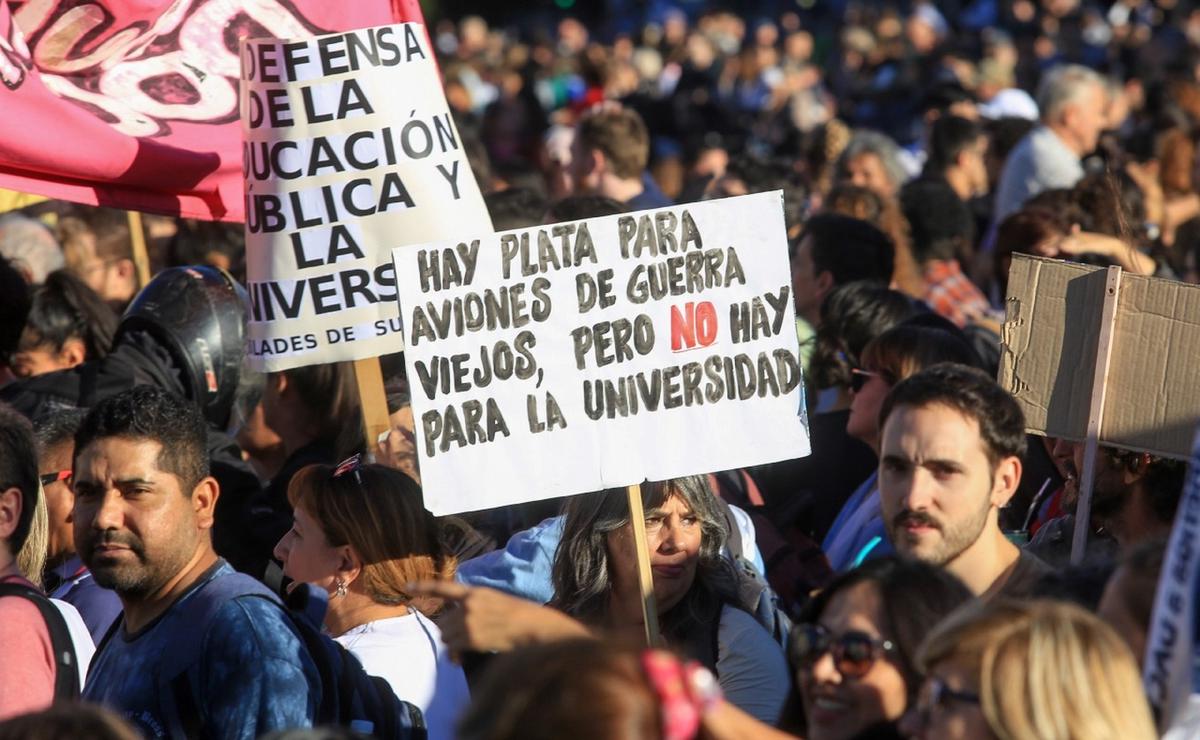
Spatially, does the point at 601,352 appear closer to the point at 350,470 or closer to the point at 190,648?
the point at 350,470

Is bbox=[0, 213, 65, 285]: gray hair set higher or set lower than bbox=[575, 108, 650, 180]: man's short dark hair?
lower

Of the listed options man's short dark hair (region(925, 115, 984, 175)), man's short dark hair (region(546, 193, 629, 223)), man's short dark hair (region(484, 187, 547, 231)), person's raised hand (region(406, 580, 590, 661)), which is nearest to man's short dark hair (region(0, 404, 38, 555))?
person's raised hand (region(406, 580, 590, 661))

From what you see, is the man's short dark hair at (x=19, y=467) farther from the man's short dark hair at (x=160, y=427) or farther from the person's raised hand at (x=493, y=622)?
the person's raised hand at (x=493, y=622)

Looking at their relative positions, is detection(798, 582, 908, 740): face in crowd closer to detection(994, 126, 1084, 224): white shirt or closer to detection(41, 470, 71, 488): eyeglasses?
detection(41, 470, 71, 488): eyeglasses

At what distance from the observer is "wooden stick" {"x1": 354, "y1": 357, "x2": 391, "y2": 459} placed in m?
5.30

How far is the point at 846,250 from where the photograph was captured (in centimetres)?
727

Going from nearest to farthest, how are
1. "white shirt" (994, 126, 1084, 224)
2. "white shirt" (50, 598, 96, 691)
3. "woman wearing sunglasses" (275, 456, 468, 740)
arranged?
"white shirt" (50, 598, 96, 691), "woman wearing sunglasses" (275, 456, 468, 740), "white shirt" (994, 126, 1084, 224)

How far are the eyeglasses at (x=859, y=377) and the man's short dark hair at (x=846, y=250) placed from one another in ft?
3.96

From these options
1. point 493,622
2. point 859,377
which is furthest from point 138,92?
point 493,622

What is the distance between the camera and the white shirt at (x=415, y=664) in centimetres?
429

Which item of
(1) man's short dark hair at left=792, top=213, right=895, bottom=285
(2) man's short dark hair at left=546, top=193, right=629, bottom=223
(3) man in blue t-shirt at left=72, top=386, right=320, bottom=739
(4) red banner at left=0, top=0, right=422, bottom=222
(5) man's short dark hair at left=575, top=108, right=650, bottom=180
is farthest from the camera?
(5) man's short dark hair at left=575, top=108, right=650, bottom=180

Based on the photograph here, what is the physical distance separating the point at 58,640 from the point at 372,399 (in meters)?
1.66

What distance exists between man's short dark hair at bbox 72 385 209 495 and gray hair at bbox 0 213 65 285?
4.27m

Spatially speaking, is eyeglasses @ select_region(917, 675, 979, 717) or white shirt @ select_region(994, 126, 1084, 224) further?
white shirt @ select_region(994, 126, 1084, 224)
